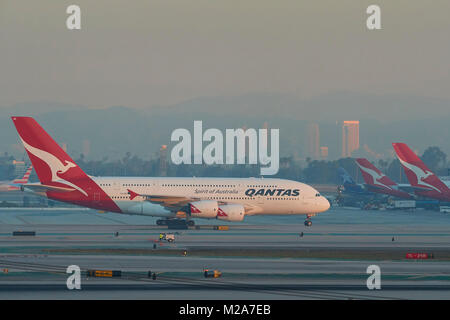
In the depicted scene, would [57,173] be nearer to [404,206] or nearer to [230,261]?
[230,261]

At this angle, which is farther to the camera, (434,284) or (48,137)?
(48,137)

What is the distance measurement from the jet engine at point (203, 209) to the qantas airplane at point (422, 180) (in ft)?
134

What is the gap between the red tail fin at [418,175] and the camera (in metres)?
99.6

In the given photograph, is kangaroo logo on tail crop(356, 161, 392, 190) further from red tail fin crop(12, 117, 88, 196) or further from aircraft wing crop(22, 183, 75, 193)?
aircraft wing crop(22, 183, 75, 193)

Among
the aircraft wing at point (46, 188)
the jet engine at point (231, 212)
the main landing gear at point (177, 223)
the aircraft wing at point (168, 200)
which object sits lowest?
the main landing gear at point (177, 223)

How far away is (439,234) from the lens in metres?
66.1

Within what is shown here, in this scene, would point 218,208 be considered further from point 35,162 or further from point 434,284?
point 434,284

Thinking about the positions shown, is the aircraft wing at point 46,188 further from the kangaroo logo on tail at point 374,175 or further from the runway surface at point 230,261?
the kangaroo logo on tail at point 374,175

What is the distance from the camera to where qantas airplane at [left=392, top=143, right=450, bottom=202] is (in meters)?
99.4

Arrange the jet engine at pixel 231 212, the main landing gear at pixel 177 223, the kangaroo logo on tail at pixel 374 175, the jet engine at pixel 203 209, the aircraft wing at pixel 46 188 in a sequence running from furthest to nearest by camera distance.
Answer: the kangaroo logo on tail at pixel 374 175
the jet engine at pixel 231 212
the jet engine at pixel 203 209
the aircraft wing at pixel 46 188
the main landing gear at pixel 177 223

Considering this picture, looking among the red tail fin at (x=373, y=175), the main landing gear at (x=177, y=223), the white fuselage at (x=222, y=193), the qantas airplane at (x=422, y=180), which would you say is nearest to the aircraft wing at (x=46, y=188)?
the white fuselage at (x=222, y=193)

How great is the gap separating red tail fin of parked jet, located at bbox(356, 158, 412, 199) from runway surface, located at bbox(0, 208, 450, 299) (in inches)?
1877
